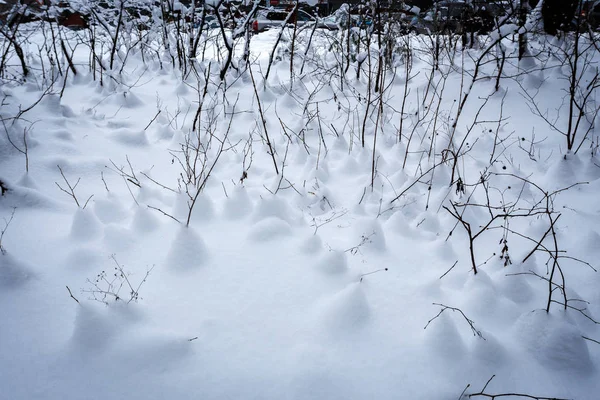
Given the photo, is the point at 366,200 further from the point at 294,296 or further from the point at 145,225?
the point at 145,225

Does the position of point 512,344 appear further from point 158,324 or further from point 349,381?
point 158,324

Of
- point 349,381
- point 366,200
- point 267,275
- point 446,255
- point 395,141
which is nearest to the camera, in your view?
point 349,381

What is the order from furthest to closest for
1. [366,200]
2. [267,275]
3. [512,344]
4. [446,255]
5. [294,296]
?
[366,200]
[446,255]
[267,275]
[294,296]
[512,344]

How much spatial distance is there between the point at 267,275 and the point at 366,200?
102 cm

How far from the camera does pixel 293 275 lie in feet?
5.65

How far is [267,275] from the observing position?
172 centimetres

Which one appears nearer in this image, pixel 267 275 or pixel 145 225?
pixel 267 275

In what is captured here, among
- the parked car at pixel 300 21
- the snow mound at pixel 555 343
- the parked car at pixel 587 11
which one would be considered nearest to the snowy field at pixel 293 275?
the snow mound at pixel 555 343

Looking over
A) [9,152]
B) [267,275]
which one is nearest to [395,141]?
[267,275]

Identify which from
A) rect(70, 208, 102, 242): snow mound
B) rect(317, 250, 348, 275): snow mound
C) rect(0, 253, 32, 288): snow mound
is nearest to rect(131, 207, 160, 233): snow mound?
rect(70, 208, 102, 242): snow mound

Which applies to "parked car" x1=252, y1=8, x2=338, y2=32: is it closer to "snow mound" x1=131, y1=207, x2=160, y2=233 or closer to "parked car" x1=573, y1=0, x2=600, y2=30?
"parked car" x1=573, y1=0, x2=600, y2=30

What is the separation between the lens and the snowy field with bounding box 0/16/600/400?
1.26 m

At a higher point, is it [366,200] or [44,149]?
[44,149]

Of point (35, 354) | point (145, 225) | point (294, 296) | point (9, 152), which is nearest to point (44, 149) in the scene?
point (9, 152)
